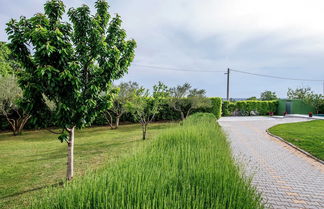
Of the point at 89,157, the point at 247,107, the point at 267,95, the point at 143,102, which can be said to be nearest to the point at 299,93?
the point at 247,107

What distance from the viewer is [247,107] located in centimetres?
2623

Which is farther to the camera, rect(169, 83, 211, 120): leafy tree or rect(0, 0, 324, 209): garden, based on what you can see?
rect(169, 83, 211, 120): leafy tree

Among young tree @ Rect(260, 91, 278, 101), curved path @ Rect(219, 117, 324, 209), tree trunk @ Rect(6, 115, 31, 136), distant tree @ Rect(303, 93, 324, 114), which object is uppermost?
young tree @ Rect(260, 91, 278, 101)

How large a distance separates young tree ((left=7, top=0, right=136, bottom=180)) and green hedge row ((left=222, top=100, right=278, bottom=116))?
2332 cm

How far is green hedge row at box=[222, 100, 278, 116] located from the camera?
2526cm

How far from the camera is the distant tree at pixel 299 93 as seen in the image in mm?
27062

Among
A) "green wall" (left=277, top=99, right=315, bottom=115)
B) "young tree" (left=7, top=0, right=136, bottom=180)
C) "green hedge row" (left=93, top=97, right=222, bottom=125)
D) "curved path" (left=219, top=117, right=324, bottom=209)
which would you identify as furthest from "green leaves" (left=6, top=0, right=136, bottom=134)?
"green wall" (left=277, top=99, right=315, bottom=115)

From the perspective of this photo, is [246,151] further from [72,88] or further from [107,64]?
[72,88]

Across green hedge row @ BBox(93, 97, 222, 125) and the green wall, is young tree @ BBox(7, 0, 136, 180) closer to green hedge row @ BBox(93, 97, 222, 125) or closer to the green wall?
green hedge row @ BBox(93, 97, 222, 125)

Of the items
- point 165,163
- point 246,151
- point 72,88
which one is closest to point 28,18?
point 72,88

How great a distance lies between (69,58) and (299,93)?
123 ft

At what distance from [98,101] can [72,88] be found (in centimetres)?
84

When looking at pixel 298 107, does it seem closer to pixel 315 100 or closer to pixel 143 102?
pixel 315 100

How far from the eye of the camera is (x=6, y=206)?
11.4 feet
